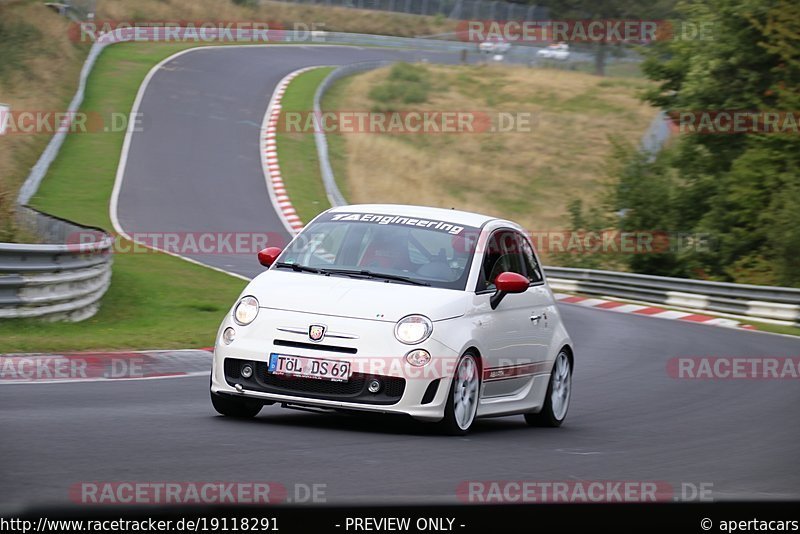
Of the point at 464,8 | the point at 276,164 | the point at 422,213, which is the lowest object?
the point at 422,213

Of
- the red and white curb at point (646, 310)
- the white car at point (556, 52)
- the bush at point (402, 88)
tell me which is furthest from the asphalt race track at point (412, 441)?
the white car at point (556, 52)

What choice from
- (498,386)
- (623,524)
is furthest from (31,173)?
(623,524)

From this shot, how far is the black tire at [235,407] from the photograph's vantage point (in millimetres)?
8898

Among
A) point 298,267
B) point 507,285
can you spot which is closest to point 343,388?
point 298,267

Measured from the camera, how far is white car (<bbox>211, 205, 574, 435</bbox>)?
27.6 feet

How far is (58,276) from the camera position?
15.2 meters

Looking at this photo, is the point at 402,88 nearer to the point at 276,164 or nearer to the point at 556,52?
the point at 276,164

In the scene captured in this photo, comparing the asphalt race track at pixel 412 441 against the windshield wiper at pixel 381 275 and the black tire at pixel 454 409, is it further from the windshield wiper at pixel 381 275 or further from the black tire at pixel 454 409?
the windshield wiper at pixel 381 275

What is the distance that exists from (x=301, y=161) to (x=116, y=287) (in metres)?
23.1

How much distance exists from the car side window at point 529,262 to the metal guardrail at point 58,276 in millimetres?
6287

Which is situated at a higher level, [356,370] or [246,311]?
[246,311]

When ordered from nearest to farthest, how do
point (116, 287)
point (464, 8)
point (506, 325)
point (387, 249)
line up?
1. point (387, 249)
2. point (506, 325)
3. point (116, 287)
4. point (464, 8)

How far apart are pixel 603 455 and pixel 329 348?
205cm

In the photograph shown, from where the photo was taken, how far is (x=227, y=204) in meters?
35.3
